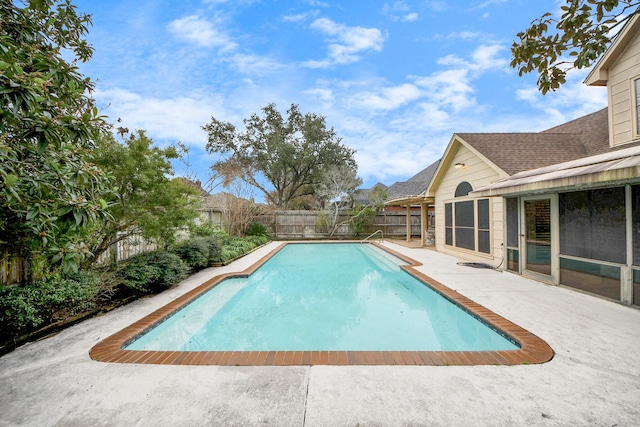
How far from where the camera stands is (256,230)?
17078mm

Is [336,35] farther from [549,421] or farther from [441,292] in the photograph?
[549,421]

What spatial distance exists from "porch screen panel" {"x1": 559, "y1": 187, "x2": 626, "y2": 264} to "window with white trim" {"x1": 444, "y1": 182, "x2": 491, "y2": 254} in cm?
280

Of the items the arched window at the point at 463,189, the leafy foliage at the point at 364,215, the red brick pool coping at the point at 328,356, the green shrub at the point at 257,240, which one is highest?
the arched window at the point at 463,189

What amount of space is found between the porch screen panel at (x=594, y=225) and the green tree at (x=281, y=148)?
19.1 metres

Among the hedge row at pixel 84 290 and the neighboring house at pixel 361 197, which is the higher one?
the neighboring house at pixel 361 197

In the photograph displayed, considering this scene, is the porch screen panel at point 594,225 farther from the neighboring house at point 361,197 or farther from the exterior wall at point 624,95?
the neighboring house at point 361,197

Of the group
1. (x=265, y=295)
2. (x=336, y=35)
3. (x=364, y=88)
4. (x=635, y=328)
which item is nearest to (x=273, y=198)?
(x=364, y=88)

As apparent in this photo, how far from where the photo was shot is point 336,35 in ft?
40.8

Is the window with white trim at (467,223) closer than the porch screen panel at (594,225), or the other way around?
the porch screen panel at (594,225)

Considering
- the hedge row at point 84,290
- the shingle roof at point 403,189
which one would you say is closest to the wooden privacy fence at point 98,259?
the hedge row at point 84,290

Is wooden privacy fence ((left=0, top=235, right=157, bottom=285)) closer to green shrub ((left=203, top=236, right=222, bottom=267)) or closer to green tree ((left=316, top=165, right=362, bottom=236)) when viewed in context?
green shrub ((left=203, top=236, right=222, bottom=267))

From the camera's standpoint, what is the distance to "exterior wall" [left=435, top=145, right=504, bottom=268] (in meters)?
8.20

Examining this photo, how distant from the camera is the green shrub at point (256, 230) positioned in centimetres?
1697

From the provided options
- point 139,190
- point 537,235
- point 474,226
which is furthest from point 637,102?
point 139,190
